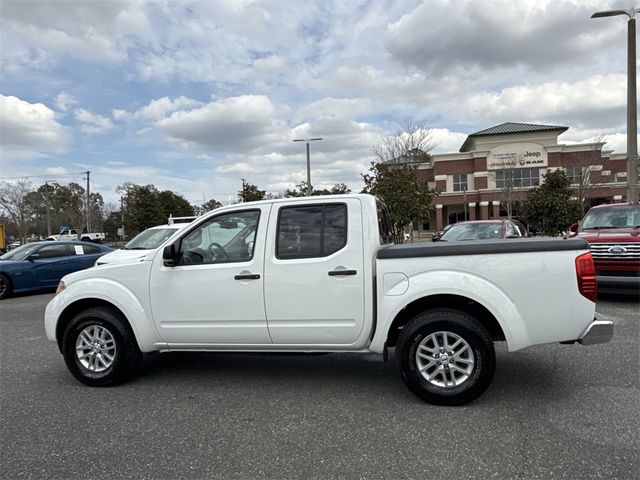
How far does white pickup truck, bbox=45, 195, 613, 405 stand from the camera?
3.85m

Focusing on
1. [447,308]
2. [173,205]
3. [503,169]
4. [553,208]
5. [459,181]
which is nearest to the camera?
[447,308]

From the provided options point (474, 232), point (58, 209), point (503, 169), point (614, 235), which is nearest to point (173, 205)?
point (58, 209)

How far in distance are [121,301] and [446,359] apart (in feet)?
10.5

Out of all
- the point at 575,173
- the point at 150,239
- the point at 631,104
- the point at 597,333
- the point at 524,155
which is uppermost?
the point at 524,155

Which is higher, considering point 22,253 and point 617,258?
point 22,253

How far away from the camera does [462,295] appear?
3.91 metres

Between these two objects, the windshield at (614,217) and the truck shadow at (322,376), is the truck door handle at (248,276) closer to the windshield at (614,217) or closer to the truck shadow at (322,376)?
the truck shadow at (322,376)

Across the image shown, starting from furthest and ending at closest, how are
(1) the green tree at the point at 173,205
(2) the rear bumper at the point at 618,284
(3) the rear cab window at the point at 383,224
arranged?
(1) the green tree at the point at 173,205
(2) the rear bumper at the point at 618,284
(3) the rear cab window at the point at 383,224

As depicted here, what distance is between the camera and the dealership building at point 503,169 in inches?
1927

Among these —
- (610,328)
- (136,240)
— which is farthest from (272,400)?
(136,240)

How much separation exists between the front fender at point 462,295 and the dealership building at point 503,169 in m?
47.0

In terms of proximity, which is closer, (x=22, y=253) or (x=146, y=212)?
(x=22, y=253)

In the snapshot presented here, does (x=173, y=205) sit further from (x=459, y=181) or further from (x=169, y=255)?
(x=169, y=255)

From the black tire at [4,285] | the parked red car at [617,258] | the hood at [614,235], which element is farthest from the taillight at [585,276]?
the black tire at [4,285]
